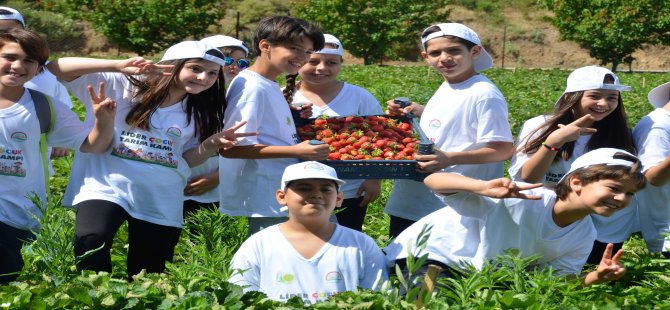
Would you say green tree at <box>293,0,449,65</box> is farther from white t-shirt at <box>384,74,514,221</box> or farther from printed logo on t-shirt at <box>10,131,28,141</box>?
printed logo on t-shirt at <box>10,131,28,141</box>

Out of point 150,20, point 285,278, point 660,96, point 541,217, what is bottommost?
point 150,20

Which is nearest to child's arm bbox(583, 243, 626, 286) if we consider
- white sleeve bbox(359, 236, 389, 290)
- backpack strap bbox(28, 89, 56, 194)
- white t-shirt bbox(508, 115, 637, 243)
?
white sleeve bbox(359, 236, 389, 290)

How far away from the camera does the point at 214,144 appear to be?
4.74 meters

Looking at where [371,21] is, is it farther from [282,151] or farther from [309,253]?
[309,253]

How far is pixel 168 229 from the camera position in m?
4.81

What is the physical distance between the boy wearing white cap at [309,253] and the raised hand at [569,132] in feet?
3.91

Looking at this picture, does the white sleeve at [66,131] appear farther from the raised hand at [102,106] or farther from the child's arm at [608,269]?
the child's arm at [608,269]

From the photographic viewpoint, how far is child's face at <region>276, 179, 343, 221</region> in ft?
13.6

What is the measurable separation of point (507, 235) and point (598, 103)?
135 cm

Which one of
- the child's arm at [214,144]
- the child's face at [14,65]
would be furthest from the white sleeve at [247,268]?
the child's face at [14,65]

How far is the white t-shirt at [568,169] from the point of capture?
16.9ft

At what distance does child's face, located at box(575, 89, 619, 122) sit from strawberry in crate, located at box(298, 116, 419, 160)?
95 centimetres

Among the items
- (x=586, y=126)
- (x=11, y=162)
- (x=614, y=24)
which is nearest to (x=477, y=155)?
(x=586, y=126)

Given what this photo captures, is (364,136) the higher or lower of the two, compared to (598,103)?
lower
